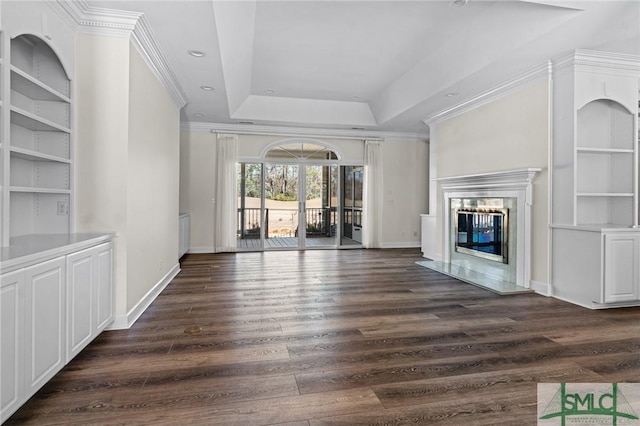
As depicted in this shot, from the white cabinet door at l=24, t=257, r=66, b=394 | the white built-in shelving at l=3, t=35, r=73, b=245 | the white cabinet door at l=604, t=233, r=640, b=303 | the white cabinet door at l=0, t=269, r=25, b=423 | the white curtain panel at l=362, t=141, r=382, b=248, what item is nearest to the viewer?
the white cabinet door at l=0, t=269, r=25, b=423

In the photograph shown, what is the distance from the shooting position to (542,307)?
381 centimetres

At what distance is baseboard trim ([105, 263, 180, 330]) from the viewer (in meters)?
3.12

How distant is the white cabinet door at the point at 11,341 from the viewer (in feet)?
5.31

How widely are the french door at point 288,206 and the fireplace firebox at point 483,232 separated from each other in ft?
10.3

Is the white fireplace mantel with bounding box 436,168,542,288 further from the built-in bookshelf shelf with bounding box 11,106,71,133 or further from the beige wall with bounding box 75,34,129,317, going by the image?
the built-in bookshelf shelf with bounding box 11,106,71,133

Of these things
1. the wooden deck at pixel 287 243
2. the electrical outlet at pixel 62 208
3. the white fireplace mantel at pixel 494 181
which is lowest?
the wooden deck at pixel 287 243

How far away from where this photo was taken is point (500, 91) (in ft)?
16.4

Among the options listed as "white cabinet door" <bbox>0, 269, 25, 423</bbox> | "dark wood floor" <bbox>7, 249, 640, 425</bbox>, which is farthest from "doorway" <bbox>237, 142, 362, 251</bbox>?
"white cabinet door" <bbox>0, 269, 25, 423</bbox>

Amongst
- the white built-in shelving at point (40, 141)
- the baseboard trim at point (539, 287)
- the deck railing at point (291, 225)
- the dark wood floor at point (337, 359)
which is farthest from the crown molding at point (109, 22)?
the baseboard trim at point (539, 287)

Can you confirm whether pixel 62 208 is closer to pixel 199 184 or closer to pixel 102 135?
pixel 102 135

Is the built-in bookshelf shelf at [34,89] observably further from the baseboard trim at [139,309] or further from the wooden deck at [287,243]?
the wooden deck at [287,243]

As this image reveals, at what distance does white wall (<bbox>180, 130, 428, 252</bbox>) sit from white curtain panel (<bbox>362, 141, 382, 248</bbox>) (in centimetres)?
24

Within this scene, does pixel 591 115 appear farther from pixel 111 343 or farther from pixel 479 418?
pixel 111 343

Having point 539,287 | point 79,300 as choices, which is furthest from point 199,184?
point 539,287
